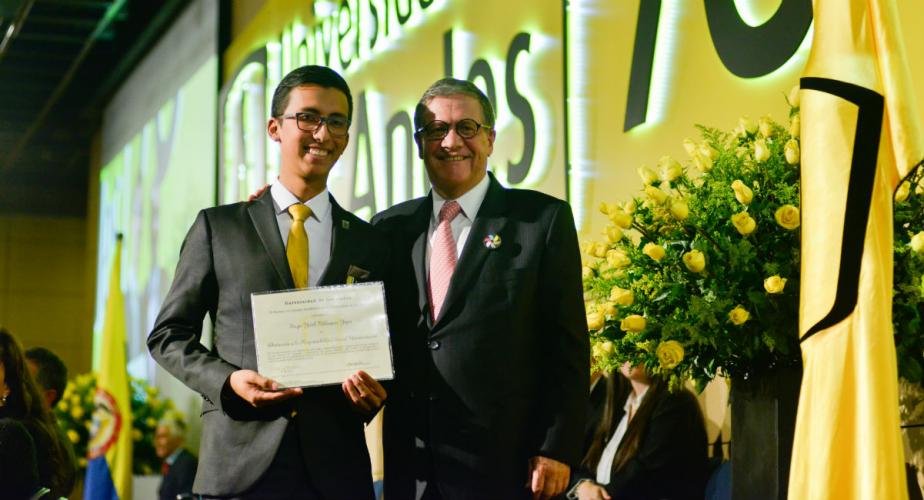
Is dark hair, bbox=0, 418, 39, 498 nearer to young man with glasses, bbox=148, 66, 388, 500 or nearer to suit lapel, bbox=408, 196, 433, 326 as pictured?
young man with glasses, bbox=148, 66, 388, 500

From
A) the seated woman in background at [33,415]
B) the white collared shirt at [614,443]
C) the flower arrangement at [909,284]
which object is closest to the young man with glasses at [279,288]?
the flower arrangement at [909,284]

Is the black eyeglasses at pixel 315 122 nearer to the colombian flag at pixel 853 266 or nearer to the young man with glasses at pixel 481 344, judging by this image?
the young man with glasses at pixel 481 344

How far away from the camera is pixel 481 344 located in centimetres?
226

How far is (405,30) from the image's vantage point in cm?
624

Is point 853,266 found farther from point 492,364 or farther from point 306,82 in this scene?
point 306,82

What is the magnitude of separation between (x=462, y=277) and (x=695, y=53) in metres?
2.02

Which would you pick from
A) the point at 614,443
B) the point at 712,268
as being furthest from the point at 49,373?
the point at 712,268

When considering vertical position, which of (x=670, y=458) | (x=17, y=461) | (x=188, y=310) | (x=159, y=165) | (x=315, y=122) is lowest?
(x=670, y=458)

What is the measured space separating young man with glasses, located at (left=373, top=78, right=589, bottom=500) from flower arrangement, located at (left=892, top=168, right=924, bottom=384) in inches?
26.5

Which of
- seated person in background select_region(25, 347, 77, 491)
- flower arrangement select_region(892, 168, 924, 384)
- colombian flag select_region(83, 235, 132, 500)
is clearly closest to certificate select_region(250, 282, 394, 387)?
flower arrangement select_region(892, 168, 924, 384)

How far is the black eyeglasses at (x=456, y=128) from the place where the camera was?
239 cm

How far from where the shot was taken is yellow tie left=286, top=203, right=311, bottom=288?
222cm

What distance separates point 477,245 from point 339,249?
278mm

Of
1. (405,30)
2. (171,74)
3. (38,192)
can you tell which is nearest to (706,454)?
(405,30)
